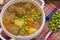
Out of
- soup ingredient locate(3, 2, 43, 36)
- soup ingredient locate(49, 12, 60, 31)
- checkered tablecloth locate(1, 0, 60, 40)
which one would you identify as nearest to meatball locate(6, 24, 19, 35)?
soup ingredient locate(3, 2, 43, 36)

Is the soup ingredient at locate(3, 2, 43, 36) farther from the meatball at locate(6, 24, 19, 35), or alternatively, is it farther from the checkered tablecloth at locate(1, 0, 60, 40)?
the checkered tablecloth at locate(1, 0, 60, 40)

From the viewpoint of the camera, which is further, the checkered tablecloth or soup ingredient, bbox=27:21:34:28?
the checkered tablecloth

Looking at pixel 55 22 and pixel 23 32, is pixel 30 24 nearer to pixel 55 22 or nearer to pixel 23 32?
pixel 23 32

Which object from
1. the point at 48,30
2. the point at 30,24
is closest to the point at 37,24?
the point at 30,24

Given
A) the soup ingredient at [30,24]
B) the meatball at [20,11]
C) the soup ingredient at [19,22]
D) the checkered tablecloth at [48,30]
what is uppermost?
the meatball at [20,11]

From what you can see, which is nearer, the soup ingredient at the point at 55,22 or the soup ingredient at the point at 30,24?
the soup ingredient at the point at 30,24

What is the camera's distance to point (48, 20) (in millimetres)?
1104

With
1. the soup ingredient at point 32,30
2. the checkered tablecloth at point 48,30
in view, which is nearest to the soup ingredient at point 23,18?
the soup ingredient at point 32,30

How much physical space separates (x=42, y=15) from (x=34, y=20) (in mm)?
51

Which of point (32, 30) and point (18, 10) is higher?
point (18, 10)

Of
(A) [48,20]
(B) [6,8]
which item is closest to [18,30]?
(B) [6,8]

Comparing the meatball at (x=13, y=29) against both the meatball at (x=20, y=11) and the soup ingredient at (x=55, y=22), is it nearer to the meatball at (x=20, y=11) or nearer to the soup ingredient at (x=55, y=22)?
the meatball at (x=20, y=11)

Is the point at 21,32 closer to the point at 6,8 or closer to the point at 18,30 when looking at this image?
the point at 18,30

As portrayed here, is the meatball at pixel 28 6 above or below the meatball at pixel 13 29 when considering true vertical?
above
